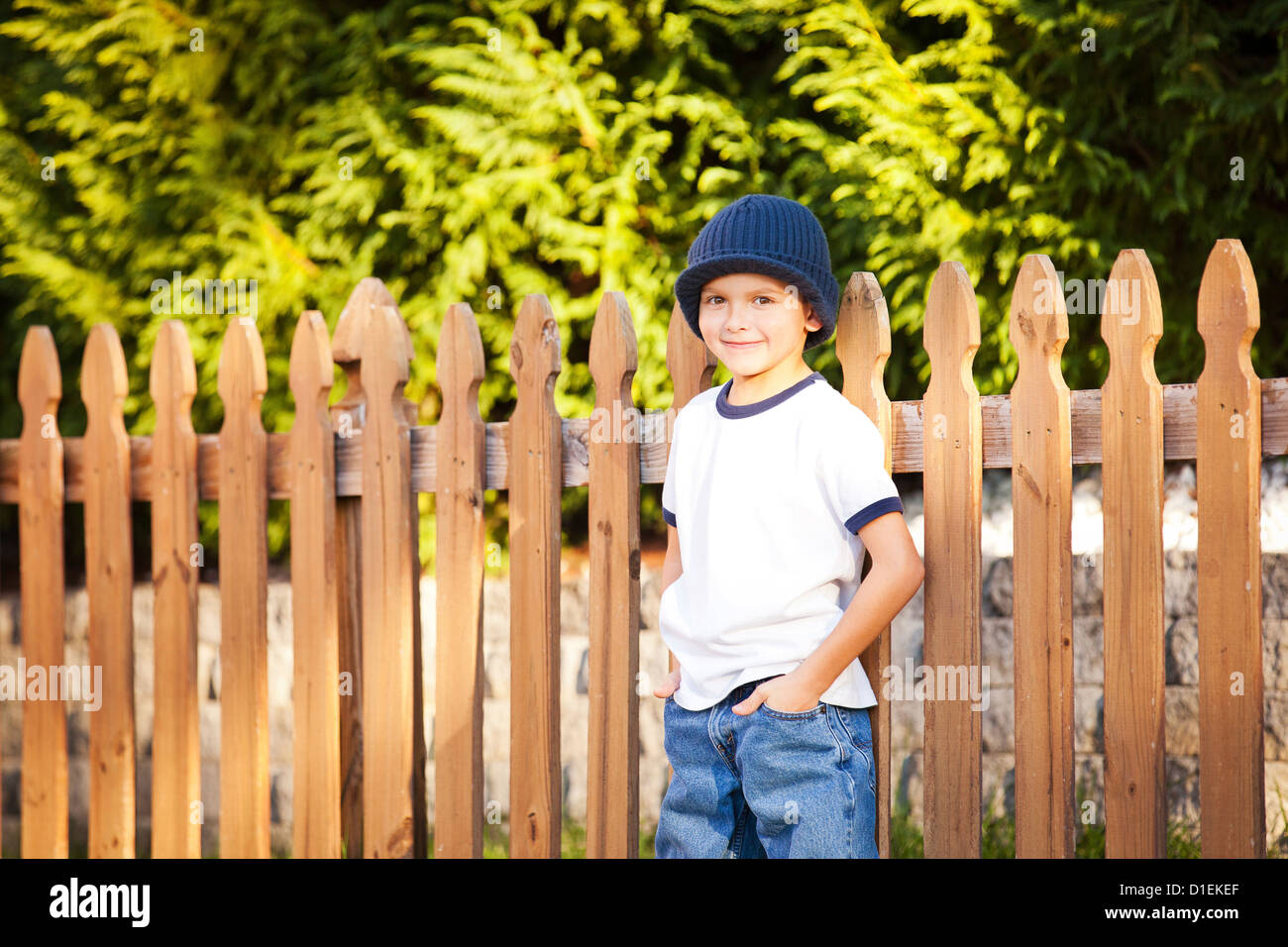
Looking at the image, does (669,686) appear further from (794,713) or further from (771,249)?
(771,249)

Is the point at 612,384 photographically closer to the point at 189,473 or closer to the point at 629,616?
the point at 629,616

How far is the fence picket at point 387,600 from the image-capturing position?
3246mm

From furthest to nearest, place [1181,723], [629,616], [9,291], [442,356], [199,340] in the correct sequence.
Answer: [9,291], [199,340], [1181,723], [442,356], [629,616]

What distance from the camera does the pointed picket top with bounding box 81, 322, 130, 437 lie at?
12.3ft

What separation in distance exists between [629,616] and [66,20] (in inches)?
171

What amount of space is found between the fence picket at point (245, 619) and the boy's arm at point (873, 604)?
1923 millimetres

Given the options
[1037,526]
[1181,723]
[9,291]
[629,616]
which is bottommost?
[1181,723]

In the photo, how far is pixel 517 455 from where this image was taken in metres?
3.07

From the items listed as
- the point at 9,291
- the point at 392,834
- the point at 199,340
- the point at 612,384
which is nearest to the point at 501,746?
the point at 392,834

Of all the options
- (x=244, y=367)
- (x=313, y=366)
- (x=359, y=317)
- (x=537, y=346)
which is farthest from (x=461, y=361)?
(x=244, y=367)

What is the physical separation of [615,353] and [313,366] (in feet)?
3.27

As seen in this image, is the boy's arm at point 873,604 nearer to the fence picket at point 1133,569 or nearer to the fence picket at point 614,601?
the fence picket at point 1133,569

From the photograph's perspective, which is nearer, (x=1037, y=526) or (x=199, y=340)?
(x=1037, y=526)

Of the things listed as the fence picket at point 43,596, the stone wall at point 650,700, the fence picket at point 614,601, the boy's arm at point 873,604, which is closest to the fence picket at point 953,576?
the boy's arm at point 873,604
